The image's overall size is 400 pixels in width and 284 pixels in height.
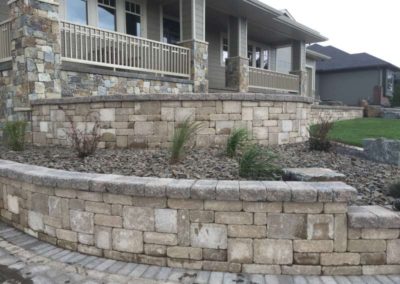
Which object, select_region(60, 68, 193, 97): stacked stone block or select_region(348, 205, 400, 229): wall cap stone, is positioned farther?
select_region(60, 68, 193, 97): stacked stone block

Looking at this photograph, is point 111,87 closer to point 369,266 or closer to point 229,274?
point 229,274

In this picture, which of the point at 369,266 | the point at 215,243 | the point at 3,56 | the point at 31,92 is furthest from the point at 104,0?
the point at 369,266

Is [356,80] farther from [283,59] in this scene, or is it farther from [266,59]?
[266,59]

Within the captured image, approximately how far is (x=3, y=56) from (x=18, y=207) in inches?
185

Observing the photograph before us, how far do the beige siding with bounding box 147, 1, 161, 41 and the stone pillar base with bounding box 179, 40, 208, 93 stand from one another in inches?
62.0

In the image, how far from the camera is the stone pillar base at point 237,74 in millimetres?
11000

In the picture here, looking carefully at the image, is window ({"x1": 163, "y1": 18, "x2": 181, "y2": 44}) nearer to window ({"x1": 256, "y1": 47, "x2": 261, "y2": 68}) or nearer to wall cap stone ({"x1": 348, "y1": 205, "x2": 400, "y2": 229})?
window ({"x1": 256, "y1": 47, "x2": 261, "y2": 68})

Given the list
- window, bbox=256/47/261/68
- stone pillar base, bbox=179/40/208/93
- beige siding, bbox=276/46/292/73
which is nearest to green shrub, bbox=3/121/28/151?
stone pillar base, bbox=179/40/208/93

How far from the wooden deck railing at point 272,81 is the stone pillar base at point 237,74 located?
58cm

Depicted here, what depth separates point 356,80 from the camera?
22.8 meters

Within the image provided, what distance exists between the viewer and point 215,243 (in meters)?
2.84

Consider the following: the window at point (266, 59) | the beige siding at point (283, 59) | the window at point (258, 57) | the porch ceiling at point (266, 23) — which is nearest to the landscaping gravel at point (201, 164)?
the porch ceiling at point (266, 23)

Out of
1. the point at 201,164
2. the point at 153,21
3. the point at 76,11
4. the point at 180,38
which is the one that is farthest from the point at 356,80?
the point at 201,164

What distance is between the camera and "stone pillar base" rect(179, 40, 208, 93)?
903 centimetres
